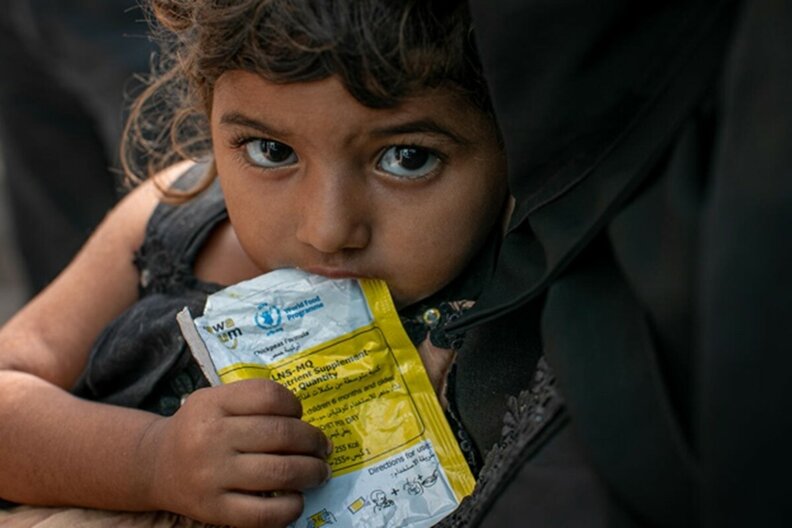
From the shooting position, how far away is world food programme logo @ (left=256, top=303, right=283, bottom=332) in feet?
5.43

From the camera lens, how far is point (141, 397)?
1.87 m

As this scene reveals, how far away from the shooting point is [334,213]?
5.19 ft

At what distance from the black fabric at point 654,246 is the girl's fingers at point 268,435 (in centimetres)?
33

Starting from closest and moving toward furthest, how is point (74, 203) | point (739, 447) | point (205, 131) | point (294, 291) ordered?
point (739, 447), point (294, 291), point (205, 131), point (74, 203)

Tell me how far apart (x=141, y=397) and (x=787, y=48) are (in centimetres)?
120

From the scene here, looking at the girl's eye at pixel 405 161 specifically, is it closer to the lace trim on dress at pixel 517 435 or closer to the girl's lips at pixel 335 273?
the girl's lips at pixel 335 273

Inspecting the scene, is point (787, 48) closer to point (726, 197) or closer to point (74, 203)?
point (726, 197)

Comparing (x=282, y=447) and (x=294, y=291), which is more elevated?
(x=294, y=291)

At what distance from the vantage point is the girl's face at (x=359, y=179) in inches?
62.3

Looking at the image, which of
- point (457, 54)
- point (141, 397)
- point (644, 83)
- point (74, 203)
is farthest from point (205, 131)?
point (74, 203)

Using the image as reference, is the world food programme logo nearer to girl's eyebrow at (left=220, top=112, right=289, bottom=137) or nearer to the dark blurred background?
girl's eyebrow at (left=220, top=112, right=289, bottom=137)

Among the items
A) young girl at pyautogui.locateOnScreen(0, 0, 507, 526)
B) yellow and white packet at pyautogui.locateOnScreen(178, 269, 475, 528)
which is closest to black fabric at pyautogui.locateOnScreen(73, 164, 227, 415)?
young girl at pyautogui.locateOnScreen(0, 0, 507, 526)

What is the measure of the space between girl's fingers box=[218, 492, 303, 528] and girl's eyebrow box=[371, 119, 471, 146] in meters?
0.50

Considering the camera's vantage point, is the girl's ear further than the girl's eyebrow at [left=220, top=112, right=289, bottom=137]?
Yes
